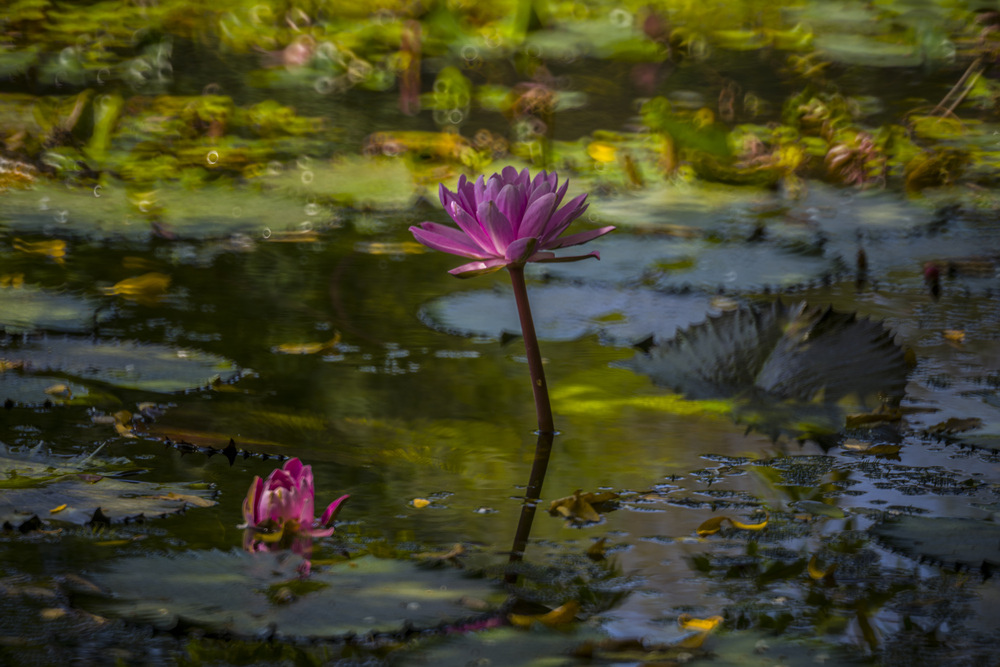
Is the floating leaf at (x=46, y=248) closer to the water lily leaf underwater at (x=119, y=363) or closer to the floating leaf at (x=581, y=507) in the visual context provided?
the water lily leaf underwater at (x=119, y=363)

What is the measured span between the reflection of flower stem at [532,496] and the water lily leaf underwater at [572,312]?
455mm

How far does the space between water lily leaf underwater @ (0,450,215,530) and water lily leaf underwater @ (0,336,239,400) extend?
12.8 inches

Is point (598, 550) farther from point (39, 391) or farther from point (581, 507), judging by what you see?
point (39, 391)

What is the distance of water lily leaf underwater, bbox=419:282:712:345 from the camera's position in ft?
5.97

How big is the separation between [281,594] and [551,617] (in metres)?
0.25

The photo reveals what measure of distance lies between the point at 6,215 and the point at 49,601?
1.92 metres

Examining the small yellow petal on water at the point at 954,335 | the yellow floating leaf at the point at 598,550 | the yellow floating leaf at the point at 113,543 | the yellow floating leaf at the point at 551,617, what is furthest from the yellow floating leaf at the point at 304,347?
the small yellow petal on water at the point at 954,335

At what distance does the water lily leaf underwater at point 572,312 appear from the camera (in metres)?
1.82

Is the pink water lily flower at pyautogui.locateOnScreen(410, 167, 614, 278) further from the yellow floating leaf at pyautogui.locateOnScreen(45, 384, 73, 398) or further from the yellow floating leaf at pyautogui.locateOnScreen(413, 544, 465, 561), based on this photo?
the yellow floating leaf at pyautogui.locateOnScreen(45, 384, 73, 398)

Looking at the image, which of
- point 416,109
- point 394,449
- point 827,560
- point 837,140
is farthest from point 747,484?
point 416,109

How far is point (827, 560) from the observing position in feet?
3.40

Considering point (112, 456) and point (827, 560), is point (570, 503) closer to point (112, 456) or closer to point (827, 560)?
point (827, 560)

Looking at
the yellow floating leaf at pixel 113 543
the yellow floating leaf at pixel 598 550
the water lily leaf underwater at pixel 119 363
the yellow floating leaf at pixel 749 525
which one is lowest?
the yellow floating leaf at pixel 598 550

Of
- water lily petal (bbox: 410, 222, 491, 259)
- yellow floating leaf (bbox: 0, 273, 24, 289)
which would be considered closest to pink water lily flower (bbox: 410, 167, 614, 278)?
water lily petal (bbox: 410, 222, 491, 259)
